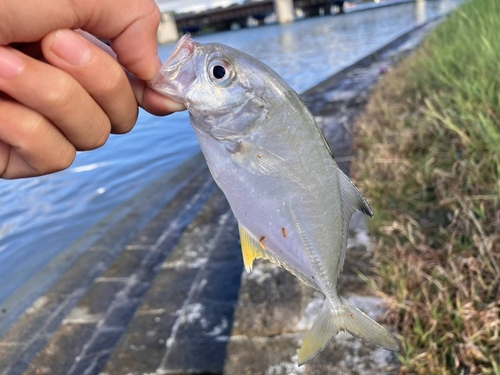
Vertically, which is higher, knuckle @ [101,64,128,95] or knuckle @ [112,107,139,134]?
knuckle @ [101,64,128,95]

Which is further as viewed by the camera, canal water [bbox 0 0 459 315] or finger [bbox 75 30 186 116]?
canal water [bbox 0 0 459 315]

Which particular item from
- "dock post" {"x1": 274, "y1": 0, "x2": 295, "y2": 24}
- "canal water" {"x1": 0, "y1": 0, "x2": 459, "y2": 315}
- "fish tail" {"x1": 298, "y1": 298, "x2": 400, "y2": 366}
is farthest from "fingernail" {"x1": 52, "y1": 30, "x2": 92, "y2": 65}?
"dock post" {"x1": 274, "y1": 0, "x2": 295, "y2": 24}

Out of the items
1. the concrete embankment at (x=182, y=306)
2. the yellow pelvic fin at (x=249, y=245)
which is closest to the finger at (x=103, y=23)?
the yellow pelvic fin at (x=249, y=245)

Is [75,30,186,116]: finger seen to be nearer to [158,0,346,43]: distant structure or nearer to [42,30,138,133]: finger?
[42,30,138,133]: finger

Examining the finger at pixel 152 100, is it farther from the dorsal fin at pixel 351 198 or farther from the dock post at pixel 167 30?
the dock post at pixel 167 30

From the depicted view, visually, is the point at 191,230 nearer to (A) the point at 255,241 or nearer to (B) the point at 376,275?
(B) the point at 376,275

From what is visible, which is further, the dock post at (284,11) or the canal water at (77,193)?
the dock post at (284,11)

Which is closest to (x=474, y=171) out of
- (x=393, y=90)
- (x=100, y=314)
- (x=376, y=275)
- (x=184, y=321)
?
(x=376, y=275)

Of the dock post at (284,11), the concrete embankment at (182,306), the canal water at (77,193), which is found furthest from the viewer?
the dock post at (284,11)

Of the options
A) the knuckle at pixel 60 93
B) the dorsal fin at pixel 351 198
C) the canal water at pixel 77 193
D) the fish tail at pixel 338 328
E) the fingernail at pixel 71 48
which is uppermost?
the fingernail at pixel 71 48
